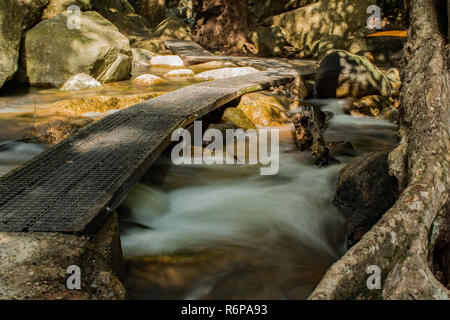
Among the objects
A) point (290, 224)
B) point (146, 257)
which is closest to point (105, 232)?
point (146, 257)

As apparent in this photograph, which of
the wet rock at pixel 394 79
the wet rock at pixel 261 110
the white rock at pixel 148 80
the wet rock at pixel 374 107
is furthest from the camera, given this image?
Answer: the white rock at pixel 148 80

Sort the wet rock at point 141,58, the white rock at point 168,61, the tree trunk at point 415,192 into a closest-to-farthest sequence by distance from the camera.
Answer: the tree trunk at point 415,192 → the white rock at point 168,61 → the wet rock at point 141,58

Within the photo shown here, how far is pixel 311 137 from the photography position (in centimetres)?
627

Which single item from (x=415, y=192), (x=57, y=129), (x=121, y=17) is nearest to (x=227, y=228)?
(x=415, y=192)

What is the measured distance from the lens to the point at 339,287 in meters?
1.66

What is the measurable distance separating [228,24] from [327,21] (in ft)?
15.0

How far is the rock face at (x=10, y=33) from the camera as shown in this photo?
28.6 feet

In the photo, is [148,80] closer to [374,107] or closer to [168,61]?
[168,61]

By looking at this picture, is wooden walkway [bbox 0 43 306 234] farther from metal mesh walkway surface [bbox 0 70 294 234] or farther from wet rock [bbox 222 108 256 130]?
wet rock [bbox 222 108 256 130]

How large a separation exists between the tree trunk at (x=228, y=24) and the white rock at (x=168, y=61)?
10.1 ft

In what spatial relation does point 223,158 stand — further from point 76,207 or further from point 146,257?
point 76,207

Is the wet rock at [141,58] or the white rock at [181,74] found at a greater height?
the wet rock at [141,58]

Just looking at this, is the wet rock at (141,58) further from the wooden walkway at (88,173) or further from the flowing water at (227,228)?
the wooden walkway at (88,173)

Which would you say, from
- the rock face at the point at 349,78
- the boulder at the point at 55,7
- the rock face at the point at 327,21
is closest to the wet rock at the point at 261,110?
the rock face at the point at 349,78
